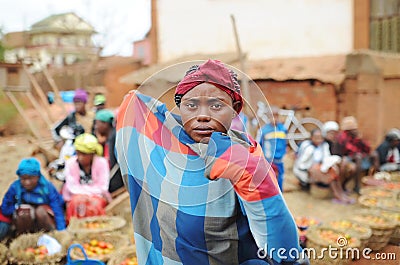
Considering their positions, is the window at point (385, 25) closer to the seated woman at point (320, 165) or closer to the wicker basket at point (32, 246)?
the seated woman at point (320, 165)

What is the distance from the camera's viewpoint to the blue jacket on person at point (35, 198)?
377 cm

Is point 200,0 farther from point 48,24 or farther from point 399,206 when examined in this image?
point 48,24

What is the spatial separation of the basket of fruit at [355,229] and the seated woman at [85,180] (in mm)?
2194

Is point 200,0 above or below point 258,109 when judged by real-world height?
above

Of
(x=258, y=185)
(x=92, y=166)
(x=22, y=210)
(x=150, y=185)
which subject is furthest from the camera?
(x=92, y=166)

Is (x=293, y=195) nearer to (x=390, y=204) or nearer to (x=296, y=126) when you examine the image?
(x=390, y=204)

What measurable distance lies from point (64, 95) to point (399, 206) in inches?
443

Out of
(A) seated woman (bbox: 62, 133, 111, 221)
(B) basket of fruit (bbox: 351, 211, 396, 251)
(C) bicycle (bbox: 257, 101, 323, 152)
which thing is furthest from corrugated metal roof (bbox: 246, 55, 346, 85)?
(A) seated woman (bbox: 62, 133, 111, 221)

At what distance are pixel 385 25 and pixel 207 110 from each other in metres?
8.76

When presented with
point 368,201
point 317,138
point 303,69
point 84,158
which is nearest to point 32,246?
point 84,158

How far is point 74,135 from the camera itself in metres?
5.39

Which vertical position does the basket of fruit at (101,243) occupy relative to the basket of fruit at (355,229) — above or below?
above

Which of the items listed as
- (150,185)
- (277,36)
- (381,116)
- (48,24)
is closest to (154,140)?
(150,185)

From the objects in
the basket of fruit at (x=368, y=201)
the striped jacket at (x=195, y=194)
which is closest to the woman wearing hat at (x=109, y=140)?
the basket of fruit at (x=368, y=201)
